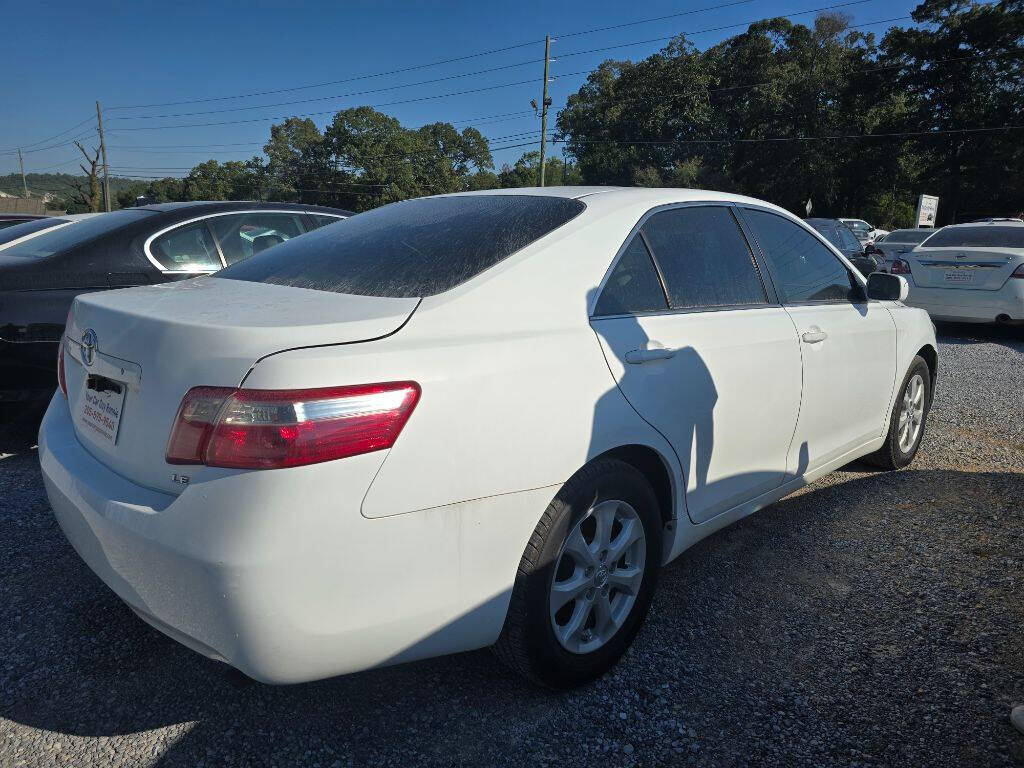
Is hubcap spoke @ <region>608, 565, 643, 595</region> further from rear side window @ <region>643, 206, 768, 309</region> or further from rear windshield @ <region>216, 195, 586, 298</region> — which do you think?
rear windshield @ <region>216, 195, 586, 298</region>

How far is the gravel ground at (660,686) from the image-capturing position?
6.56ft

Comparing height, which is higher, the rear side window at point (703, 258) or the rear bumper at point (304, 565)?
the rear side window at point (703, 258)

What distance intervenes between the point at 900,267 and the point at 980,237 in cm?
134

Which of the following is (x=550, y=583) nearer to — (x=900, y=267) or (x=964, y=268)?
(x=964, y=268)

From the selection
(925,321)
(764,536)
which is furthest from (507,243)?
(925,321)

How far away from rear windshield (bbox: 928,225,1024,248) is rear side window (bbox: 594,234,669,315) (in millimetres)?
9118

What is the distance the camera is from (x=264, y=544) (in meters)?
1.57

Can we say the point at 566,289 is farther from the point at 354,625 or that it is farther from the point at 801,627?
the point at 801,627

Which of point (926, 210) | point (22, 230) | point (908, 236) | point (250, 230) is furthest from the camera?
point (926, 210)

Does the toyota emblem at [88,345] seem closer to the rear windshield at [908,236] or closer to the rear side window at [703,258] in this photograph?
the rear side window at [703,258]

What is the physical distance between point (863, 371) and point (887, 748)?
195cm

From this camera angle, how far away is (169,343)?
176 centimetres

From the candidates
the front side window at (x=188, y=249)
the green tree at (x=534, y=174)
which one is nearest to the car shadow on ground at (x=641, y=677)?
the front side window at (x=188, y=249)

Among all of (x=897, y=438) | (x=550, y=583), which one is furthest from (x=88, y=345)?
(x=897, y=438)
